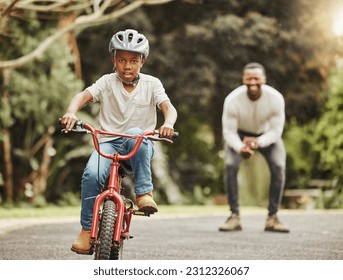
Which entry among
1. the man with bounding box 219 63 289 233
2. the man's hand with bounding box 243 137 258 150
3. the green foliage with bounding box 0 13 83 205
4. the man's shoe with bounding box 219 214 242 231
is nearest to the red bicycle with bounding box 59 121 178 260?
the man's hand with bounding box 243 137 258 150

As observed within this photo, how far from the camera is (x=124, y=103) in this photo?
4.38 metres

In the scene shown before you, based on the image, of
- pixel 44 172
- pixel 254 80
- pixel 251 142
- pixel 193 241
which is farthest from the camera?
pixel 44 172

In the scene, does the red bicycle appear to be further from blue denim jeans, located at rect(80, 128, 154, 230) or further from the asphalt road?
the asphalt road

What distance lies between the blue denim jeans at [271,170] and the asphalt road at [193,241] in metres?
0.28

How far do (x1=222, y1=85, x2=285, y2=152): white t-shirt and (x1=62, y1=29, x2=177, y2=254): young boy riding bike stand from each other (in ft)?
8.23

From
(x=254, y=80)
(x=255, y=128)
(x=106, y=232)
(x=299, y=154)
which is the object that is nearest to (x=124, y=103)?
(x=106, y=232)

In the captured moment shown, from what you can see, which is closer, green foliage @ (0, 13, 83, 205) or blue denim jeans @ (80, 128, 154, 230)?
blue denim jeans @ (80, 128, 154, 230)

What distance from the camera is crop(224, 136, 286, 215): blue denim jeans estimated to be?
689cm

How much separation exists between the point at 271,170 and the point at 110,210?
315 cm

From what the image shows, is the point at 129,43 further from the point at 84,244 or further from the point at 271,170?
the point at 271,170

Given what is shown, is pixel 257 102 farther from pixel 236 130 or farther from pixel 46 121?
pixel 46 121
